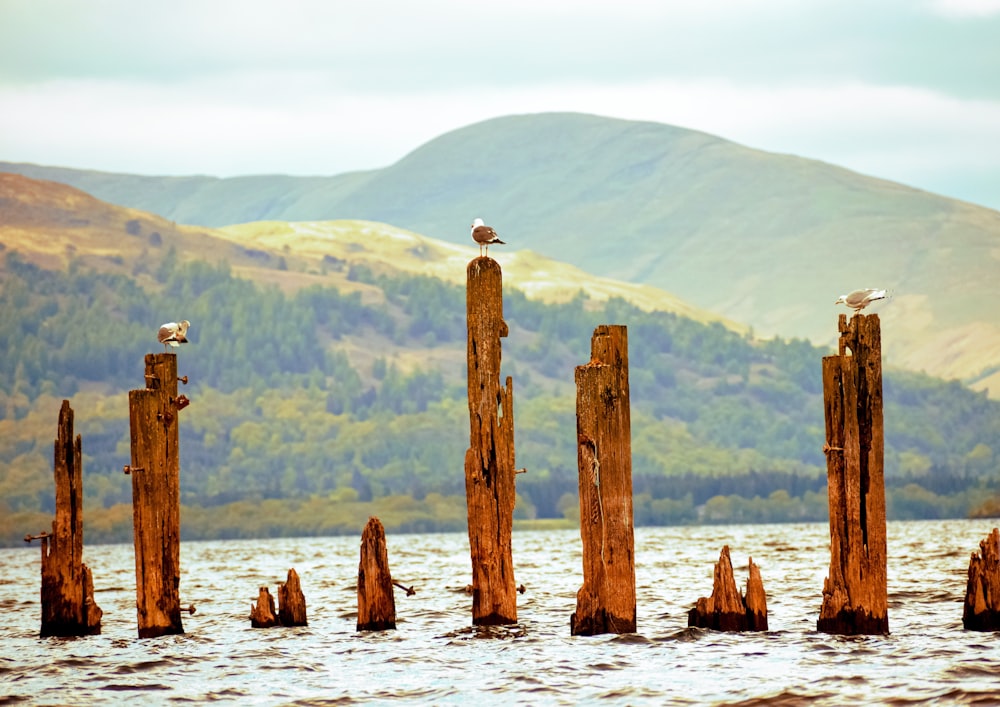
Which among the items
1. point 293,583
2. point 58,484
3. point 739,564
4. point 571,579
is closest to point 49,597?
point 58,484

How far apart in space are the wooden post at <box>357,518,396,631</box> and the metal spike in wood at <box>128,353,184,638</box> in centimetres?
419

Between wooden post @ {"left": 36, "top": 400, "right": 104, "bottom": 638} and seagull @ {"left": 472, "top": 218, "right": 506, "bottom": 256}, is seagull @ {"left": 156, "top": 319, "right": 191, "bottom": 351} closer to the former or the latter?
wooden post @ {"left": 36, "top": 400, "right": 104, "bottom": 638}

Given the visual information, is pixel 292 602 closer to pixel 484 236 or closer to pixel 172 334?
pixel 172 334

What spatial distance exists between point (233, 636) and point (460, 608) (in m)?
10.4

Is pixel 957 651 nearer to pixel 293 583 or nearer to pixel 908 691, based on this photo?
pixel 908 691

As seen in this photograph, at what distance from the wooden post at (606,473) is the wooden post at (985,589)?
23.7 feet

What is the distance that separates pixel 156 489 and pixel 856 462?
15.3 meters

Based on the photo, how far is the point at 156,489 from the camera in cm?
3697

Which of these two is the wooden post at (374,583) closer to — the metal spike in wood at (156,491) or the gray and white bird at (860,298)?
the metal spike in wood at (156,491)

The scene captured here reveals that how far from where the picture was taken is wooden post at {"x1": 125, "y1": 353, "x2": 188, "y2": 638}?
36.9 metres

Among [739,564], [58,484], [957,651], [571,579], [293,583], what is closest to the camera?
[957,651]

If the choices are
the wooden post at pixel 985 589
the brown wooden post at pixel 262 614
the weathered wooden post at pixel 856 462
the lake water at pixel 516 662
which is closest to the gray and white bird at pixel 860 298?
the weathered wooden post at pixel 856 462

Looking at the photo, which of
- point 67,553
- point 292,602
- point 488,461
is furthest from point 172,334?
point 488,461

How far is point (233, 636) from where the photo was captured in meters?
42.9
